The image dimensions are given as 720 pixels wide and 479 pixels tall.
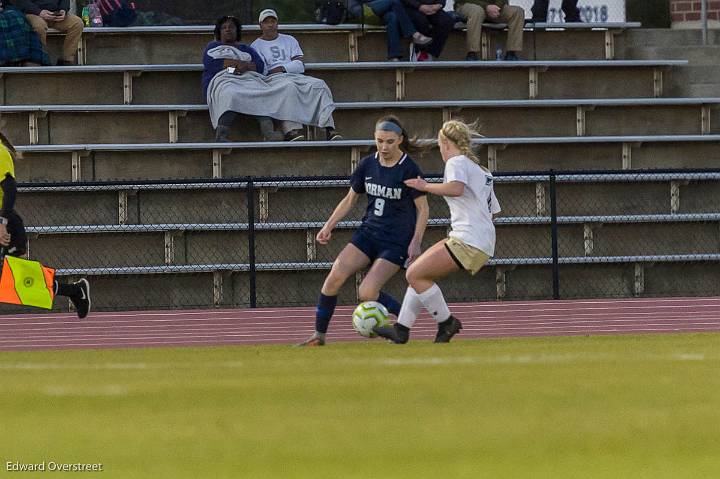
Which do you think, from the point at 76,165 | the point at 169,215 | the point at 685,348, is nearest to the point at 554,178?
the point at 169,215

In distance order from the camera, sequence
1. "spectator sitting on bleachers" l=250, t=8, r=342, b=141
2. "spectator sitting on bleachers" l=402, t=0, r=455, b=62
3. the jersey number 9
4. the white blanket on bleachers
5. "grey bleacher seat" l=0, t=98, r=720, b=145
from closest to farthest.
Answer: the jersey number 9
the white blanket on bleachers
"spectator sitting on bleachers" l=250, t=8, r=342, b=141
"grey bleacher seat" l=0, t=98, r=720, b=145
"spectator sitting on bleachers" l=402, t=0, r=455, b=62

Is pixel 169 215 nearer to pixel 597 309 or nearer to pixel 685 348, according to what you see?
pixel 597 309

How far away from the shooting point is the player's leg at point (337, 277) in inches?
457

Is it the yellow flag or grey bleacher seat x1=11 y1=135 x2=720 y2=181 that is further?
grey bleacher seat x1=11 y1=135 x2=720 y2=181

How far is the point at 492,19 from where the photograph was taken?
69.1 ft

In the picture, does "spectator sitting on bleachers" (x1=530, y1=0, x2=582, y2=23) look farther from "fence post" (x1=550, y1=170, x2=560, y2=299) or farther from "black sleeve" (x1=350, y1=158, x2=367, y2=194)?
"black sleeve" (x1=350, y1=158, x2=367, y2=194)

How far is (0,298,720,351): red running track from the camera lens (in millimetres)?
13703

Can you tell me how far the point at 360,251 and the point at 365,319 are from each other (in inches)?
21.0

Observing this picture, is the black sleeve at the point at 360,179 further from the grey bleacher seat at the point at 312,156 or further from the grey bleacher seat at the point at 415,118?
the grey bleacher seat at the point at 415,118

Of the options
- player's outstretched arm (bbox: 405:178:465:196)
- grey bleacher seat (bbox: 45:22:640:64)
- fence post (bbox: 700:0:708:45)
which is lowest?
player's outstretched arm (bbox: 405:178:465:196)

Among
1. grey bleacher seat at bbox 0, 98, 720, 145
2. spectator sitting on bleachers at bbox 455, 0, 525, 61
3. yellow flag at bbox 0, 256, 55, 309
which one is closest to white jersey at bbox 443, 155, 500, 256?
yellow flag at bbox 0, 256, 55, 309

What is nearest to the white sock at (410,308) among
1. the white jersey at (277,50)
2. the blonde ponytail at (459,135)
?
the blonde ponytail at (459,135)

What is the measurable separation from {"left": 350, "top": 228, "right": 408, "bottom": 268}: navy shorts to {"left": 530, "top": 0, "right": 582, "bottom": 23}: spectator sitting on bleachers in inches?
422

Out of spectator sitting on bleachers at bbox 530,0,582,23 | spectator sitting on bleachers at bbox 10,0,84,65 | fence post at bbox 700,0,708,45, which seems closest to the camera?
spectator sitting on bleachers at bbox 10,0,84,65
